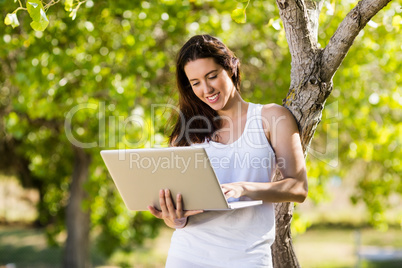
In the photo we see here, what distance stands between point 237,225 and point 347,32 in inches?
33.6

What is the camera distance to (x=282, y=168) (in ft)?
5.84

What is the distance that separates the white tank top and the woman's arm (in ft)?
0.14

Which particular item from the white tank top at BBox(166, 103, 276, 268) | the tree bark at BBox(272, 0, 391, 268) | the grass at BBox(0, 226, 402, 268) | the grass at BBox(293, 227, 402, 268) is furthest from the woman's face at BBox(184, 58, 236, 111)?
the grass at BBox(293, 227, 402, 268)

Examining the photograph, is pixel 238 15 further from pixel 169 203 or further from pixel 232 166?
pixel 169 203

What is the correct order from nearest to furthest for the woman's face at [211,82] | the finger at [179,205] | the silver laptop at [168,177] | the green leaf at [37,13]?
the silver laptop at [168,177], the finger at [179,205], the woman's face at [211,82], the green leaf at [37,13]

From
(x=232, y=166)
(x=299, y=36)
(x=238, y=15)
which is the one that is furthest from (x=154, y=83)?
(x=232, y=166)

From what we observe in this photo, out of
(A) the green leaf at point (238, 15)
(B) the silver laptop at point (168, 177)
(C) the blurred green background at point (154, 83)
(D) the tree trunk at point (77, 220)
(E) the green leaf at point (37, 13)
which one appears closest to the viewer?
(B) the silver laptop at point (168, 177)

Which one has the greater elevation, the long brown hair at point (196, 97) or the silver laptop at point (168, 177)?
the long brown hair at point (196, 97)

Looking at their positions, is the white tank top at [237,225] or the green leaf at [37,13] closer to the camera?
the white tank top at [237,225]

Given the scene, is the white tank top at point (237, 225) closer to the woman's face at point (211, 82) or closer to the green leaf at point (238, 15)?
the woman's face at point (211, 82)

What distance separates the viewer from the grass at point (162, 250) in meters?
10.6

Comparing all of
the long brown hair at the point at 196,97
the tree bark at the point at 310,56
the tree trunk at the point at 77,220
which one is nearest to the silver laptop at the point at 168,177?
the long brown hair at the point at 196,97

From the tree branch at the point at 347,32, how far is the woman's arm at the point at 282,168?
Answer: 33cm

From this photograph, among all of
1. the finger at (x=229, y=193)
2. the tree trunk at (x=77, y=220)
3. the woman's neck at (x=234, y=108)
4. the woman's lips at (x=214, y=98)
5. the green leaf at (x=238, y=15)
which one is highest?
the green leaf at (x=238, y=15)
